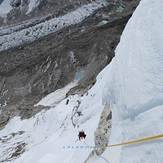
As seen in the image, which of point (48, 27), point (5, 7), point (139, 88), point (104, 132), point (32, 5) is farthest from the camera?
point (5, 7)

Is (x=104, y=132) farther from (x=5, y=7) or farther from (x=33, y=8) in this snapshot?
(x=5, y=7)

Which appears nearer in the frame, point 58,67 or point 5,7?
point 58,67

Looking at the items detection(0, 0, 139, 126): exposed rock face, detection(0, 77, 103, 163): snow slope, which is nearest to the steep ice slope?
detection(0, 77, 103, 163): snow slope

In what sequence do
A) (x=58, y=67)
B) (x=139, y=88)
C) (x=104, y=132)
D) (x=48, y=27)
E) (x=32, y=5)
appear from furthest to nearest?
(x=32, y=5)
(x=48, y=27)
(x=58, y=67)
(x=104, y=132)
(x=139, y=88)

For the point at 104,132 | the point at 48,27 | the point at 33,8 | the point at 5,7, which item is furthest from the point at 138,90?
the point at 5,7

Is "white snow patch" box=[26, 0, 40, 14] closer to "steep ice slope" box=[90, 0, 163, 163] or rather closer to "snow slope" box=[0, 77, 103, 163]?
"snow slope" box=[0, 77, 103, 163]

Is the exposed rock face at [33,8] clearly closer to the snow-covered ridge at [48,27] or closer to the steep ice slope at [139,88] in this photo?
the snow-covered ridge at [48,27]

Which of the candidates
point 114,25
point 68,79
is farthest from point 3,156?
point 114,25

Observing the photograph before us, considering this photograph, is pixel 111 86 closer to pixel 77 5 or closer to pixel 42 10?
pixel 77 5
